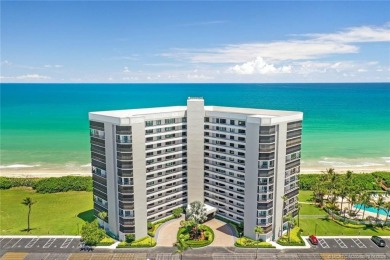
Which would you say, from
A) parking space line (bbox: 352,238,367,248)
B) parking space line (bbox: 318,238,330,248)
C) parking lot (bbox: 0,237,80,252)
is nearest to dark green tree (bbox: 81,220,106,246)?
parking lot (bbox: 0,237,80,252)

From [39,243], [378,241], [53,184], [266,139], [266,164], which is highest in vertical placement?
[266,139]

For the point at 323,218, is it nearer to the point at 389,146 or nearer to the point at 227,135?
the point at 227,135

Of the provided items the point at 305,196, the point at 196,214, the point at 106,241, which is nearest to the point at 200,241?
the point at 196,214

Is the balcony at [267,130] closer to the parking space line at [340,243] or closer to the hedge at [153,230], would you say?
the parking space line at [340,243]

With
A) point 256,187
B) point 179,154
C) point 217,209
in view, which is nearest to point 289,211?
point 256,187

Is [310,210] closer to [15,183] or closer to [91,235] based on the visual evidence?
[91,235]

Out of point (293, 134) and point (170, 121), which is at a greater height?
point (170, 121)
